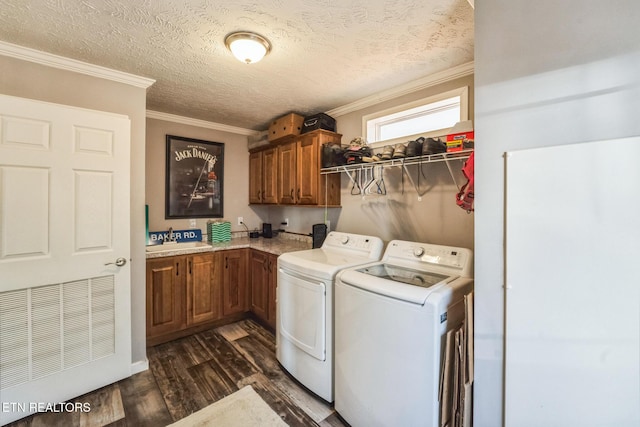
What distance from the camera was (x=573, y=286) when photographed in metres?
1.00

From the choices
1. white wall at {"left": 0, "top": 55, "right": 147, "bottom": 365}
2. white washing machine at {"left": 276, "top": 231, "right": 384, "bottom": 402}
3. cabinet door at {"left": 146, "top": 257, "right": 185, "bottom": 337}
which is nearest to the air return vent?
white wall at {"left": 0, "top": 55, "right": 147, "bottom": 365}

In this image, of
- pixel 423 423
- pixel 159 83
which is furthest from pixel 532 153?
pixel 159 83

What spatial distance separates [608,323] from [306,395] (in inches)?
72.0

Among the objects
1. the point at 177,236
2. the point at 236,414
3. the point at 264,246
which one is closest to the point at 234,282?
the point at 264,246

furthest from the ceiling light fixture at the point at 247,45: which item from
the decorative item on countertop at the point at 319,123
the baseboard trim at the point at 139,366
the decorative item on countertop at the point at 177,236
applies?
the baseboard trim at the point at 139,366

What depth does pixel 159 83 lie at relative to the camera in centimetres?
237

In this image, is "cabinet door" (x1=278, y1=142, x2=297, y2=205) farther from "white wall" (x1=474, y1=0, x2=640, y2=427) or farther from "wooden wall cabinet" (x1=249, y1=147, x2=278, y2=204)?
"white wall" (x1=474, y1=0, x2=640, y2=427)

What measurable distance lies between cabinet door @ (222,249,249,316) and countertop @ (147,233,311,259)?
4.3 inches

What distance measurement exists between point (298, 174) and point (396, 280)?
1736mm

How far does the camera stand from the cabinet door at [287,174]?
10.2 feet

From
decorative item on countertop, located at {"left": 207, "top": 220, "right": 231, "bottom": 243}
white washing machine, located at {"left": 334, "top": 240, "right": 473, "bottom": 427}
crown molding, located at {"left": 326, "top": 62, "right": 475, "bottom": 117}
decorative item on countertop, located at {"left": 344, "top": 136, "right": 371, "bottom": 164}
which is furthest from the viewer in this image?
decorative item on countertop, located at {"left": 207, "top": 220, "right": 231, "bottom": 243}

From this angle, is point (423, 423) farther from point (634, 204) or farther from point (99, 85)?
point (99, 85)

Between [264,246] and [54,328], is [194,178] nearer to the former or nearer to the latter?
[264,246]

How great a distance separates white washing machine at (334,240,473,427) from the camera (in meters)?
1.36
